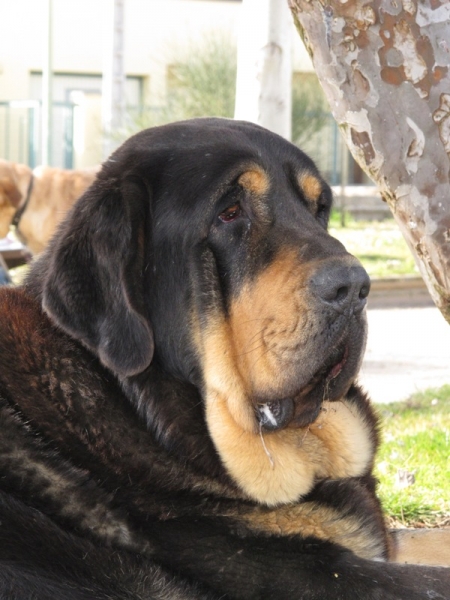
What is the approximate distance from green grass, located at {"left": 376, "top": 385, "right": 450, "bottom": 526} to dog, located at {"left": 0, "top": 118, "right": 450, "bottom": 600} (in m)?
1.15

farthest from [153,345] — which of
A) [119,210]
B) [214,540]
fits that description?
[214,540]

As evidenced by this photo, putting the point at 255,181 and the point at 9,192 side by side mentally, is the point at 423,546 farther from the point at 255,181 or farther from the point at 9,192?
the point at 9,192

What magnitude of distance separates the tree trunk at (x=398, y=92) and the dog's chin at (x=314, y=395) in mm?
742

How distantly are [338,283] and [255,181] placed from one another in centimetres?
52

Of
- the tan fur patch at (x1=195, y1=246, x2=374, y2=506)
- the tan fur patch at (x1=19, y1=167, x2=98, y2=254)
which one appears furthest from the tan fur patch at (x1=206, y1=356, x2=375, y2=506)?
the tan fur patch at (x1=19, y1=167, x2=98, y2=254)

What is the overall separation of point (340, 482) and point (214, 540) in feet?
1.83

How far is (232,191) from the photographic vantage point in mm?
3090

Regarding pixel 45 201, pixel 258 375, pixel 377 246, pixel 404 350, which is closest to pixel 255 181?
pixel 258 375

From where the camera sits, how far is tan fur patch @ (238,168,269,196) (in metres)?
3.10

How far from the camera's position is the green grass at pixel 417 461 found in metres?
4.31

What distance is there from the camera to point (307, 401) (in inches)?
121

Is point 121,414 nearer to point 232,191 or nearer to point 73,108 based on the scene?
point 232,191

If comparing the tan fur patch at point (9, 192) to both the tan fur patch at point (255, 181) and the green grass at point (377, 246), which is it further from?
the tan fur patch at point (255, 181)

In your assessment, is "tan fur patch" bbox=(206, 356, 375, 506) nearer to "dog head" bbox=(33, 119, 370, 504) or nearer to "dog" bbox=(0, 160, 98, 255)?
"dog head" bbox=(33, 119, 370, 504)
